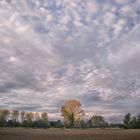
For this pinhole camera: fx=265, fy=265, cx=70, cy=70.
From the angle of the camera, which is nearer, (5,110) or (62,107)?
(62,107)

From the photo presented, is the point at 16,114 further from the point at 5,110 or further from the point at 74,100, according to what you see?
the point at 74,100

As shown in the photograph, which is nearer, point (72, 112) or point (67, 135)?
point (67, 135)

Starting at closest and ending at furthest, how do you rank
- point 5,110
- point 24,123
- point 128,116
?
point 128,116
point 24,123
point 5,110

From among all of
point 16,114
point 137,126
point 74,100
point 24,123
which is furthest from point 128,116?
point 16,114

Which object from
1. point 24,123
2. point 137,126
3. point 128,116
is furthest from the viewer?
point 24,123

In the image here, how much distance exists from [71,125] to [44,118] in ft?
249

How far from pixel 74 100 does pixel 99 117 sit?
253ft

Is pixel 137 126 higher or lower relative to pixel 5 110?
lower

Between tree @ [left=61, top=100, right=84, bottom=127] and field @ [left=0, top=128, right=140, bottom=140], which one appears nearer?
field @ [left=0, top=128, right=140, bottom=140]

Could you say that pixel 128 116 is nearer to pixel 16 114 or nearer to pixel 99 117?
pixel 99 117

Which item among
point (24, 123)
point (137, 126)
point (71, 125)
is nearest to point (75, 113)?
point (71, 125)

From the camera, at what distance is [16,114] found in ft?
617

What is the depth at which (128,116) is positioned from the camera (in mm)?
138125

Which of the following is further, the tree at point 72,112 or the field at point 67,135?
the tree at point 72,112
